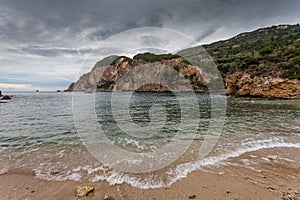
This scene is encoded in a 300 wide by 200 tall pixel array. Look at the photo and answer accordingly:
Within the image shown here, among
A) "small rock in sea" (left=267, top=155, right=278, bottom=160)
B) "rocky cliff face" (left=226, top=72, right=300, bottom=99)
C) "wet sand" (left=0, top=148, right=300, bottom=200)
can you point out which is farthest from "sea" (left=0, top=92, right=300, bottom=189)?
"rocky cliff face" (left=226, top=72, right=300, bottom=99)

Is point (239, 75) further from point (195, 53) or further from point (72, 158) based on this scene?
point (195, 53)

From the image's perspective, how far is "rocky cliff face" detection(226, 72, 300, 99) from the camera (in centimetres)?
3291

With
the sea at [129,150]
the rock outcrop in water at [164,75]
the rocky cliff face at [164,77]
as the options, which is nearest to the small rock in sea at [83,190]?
the sea at [129,150]

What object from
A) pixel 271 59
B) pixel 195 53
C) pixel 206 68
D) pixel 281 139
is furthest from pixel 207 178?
pixel 195 53

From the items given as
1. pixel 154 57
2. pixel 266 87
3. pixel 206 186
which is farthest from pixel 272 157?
pixel 154 57

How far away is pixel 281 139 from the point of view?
354 inches

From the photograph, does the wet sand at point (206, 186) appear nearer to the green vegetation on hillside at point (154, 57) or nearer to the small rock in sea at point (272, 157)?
the small rock in sea at point (272, 157)

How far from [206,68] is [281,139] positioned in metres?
90.6

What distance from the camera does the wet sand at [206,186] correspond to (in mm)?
4176

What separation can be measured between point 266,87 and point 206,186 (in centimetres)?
3899

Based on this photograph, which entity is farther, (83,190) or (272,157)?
(272,157)

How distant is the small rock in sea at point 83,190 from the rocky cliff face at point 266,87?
131 feet

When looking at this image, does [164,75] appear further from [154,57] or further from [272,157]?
[272,157]

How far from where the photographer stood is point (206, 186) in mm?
4617
